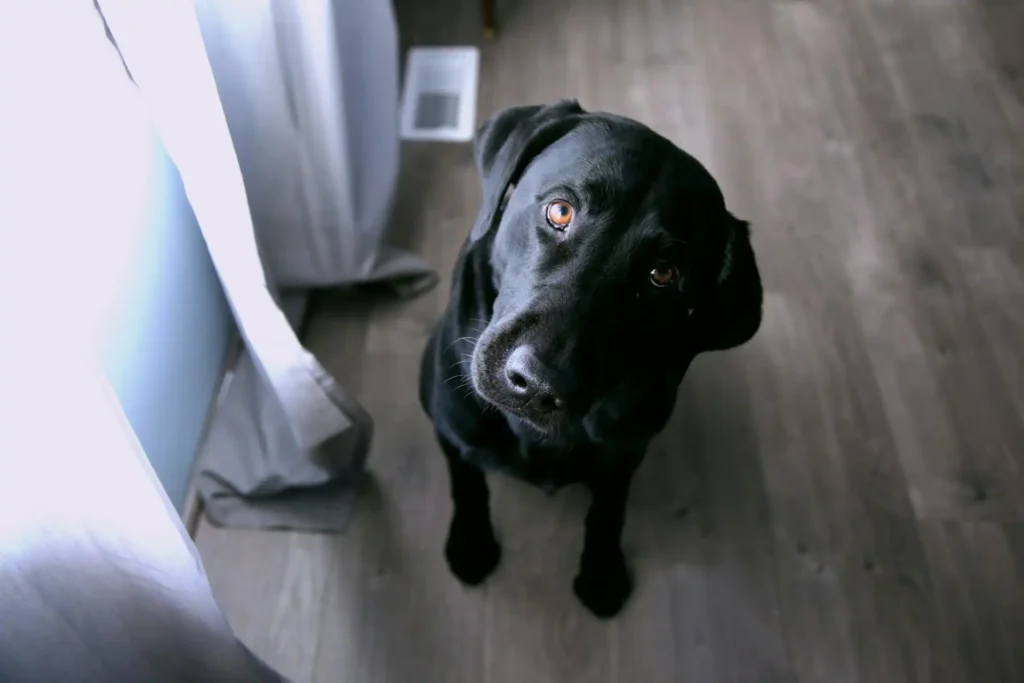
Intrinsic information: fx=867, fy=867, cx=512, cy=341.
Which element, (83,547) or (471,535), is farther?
(471,535)

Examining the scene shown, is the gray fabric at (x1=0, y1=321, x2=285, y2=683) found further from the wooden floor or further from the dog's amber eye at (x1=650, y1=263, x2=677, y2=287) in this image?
the dog's amber eye at (x1=650, y1=263, x2=677, y2=287)

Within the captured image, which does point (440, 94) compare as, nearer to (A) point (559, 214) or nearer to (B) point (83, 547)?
(A) point (559, 214)

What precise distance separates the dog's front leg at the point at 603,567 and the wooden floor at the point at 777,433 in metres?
0.03

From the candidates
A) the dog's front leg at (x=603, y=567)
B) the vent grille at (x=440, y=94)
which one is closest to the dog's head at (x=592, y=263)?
the dog's front leg at (x=603, y=567)

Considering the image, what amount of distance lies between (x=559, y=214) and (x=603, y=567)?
2.06ft


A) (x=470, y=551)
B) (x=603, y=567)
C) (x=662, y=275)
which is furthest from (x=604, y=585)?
(x=662, y=275)

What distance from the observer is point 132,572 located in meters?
0.91

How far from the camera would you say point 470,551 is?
1399 mm

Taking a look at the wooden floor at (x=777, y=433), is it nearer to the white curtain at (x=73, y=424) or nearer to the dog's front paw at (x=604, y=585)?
the dog's front paw at (x=604, y=585)

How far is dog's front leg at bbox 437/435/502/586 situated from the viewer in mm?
1375

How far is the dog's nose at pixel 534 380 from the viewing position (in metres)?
0.96

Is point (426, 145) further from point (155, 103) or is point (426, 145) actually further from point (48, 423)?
point (48, 423)

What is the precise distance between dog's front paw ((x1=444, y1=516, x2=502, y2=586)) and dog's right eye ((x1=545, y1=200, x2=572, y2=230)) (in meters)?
0.58

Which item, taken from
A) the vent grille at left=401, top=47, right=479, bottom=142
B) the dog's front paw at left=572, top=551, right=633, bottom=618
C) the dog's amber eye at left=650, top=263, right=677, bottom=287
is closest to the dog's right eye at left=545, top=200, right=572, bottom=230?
the dog's amber eye at left=650, top=263, right=677, bottom=287
